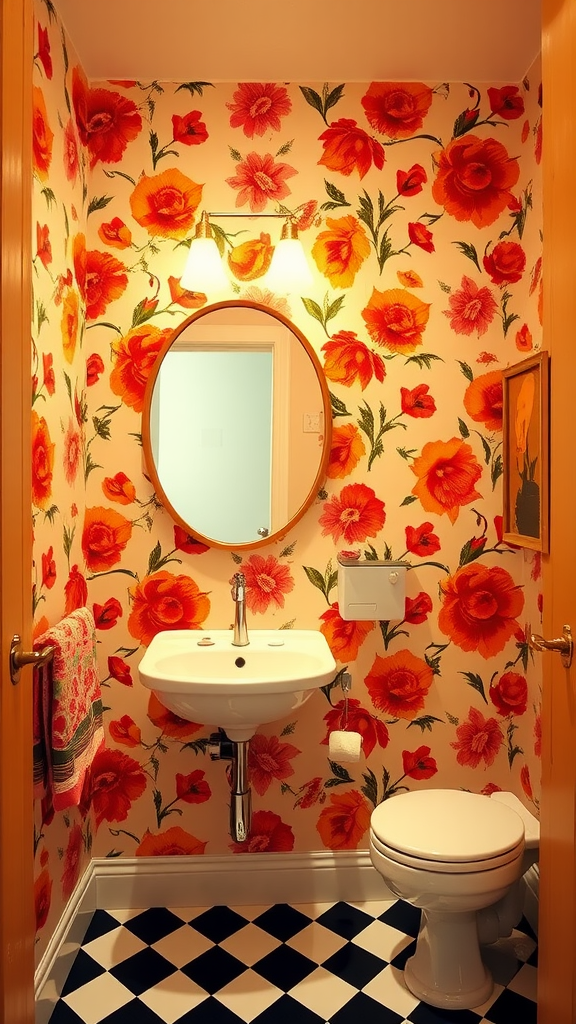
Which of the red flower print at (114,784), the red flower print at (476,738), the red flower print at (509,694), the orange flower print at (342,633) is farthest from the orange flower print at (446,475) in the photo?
the red flower print at (114,784)

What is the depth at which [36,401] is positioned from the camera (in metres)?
1.68

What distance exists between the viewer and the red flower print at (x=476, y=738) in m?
2.22

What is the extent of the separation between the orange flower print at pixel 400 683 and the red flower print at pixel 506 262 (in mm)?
1180

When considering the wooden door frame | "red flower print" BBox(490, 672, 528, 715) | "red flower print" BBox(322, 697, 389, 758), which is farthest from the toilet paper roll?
the wooden door frame

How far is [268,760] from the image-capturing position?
7.16 ft

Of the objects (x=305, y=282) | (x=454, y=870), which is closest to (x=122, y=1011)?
(x=454, y=870)

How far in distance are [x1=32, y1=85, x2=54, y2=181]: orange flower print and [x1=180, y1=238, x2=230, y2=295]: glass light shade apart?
438 mm

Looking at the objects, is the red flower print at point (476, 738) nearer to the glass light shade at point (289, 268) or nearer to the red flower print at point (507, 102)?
the glass light shade at point (289, 268)

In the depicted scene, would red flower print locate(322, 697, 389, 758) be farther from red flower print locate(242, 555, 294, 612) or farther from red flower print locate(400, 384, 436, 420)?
red flower print locate(400, 384, 436, 420)

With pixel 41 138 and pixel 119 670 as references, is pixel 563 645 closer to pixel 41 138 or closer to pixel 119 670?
pixel 119 670

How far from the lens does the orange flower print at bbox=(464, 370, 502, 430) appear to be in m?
2.19

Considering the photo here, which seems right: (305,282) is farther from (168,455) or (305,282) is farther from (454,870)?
(454,870)

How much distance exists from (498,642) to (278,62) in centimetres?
182

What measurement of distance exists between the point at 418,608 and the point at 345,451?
531 millimetres
